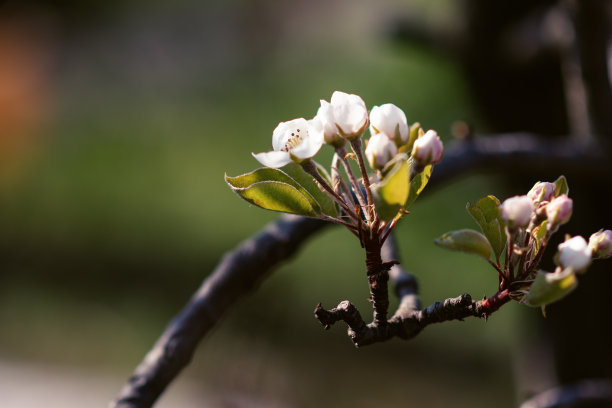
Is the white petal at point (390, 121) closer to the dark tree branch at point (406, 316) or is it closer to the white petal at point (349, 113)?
the white petal at point (349, 113)

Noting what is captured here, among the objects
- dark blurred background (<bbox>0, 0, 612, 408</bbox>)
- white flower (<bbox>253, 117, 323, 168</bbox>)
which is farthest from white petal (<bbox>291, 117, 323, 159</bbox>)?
dark blurred background (<bbox>0, 0, 612, 408</bbox>)

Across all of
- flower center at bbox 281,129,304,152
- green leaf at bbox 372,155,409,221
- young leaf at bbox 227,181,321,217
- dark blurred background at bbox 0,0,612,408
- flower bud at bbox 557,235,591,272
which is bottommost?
flower bud at bbox 557,235,591,272

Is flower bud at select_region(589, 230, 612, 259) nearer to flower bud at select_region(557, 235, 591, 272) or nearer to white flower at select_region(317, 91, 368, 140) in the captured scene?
flower bud at select_region(557, 235, 591, 272)

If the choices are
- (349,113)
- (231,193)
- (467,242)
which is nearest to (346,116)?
(349,113)

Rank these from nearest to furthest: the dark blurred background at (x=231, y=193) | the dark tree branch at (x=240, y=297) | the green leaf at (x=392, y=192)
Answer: the green leaf at (x=392, y=192)
the dark tree branch at (x=240, y=297)
the dark blurred background at (x=231, y=193)

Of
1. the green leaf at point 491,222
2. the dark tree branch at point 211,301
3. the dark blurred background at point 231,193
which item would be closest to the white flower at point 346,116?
the green leaf at point 491,222

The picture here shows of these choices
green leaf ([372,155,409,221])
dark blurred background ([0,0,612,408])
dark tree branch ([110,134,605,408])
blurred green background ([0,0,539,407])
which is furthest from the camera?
blurred green background ([0,0,539,407])

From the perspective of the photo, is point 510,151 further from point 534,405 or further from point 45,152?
point 45,152
